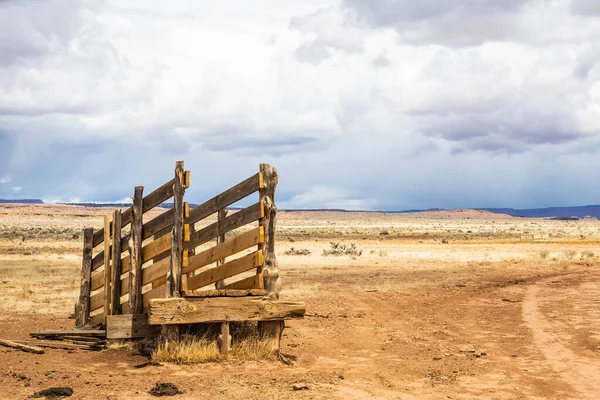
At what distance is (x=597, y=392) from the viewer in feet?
32.3

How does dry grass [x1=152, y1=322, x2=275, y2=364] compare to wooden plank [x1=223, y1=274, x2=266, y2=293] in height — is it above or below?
below

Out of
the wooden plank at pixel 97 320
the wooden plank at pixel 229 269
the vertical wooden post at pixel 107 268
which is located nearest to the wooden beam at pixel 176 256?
the wooden plank at pixel 229 269

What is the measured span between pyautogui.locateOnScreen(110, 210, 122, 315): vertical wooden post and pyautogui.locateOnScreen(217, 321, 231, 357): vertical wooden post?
2.63m

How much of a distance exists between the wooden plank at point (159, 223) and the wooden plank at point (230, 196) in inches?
12.5

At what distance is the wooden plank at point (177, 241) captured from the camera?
449 inches

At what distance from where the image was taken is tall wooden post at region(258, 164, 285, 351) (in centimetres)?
1124

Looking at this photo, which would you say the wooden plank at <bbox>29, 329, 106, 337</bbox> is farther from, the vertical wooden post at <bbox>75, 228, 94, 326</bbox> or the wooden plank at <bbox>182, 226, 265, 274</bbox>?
the wooden plank at <bbox>182, 226, 265, 274</bbox>

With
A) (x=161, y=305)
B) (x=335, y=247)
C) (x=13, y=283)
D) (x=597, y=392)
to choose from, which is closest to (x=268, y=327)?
(x=161, y=305)

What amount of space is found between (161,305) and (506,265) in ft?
83.5

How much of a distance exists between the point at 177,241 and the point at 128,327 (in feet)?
6.88

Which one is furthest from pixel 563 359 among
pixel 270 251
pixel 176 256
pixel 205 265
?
pixel 176 256

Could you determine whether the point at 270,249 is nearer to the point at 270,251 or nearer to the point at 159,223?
the point at 270,251

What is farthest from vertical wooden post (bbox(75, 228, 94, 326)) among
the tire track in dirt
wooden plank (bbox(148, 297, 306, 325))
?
the tire track in dirt

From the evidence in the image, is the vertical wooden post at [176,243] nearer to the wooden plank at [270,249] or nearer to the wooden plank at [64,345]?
the wooden plank at [270,249]
